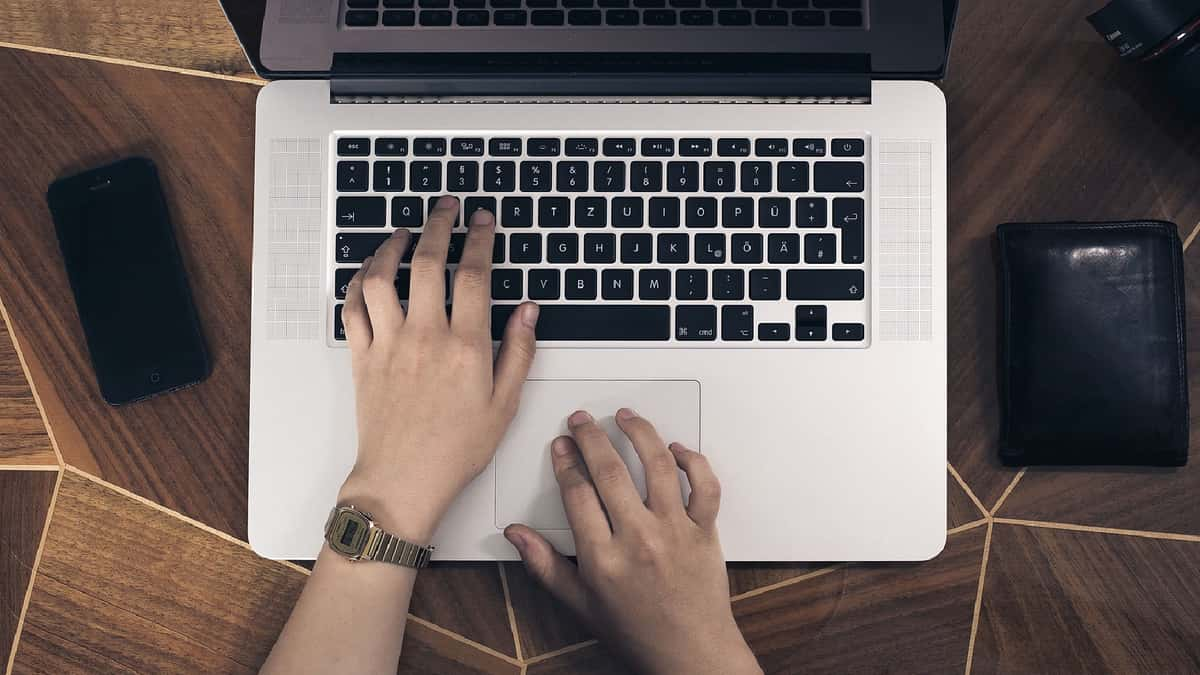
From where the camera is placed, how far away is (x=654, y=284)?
66cm

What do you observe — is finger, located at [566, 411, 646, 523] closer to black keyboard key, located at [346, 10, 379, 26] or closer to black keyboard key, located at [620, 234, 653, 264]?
black keyboard key, located at [620, 234, 653, 264]

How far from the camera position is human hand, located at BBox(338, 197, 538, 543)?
647mm

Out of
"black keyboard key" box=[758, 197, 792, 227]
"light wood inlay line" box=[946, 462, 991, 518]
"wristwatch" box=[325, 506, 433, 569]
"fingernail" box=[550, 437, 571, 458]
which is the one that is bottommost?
"wristwatch" box=[325, 506, 433, 569]

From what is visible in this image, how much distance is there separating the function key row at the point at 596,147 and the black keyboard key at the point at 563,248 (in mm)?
72

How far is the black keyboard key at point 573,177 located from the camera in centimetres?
67

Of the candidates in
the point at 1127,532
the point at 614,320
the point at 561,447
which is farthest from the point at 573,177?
the point at 1127,532

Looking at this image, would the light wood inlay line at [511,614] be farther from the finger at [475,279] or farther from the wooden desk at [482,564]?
the finger at [475,279]

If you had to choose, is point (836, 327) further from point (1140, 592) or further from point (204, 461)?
point (204, 461)

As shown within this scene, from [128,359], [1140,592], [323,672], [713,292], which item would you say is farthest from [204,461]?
[1140,592]

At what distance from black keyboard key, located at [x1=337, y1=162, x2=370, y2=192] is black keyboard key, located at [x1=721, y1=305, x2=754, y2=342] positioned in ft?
1.09

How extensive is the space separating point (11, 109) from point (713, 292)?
2.24 ft

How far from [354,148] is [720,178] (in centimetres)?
32

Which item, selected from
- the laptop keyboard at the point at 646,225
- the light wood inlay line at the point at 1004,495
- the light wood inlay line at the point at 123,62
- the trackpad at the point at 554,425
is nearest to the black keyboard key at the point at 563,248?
the laptop keyboard at the point at 646,225

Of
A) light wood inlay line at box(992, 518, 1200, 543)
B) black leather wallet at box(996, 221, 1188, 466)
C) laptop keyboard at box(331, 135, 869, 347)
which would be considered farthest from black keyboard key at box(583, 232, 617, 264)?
light wood inlay line at box(992, 518, 1200, 543)
